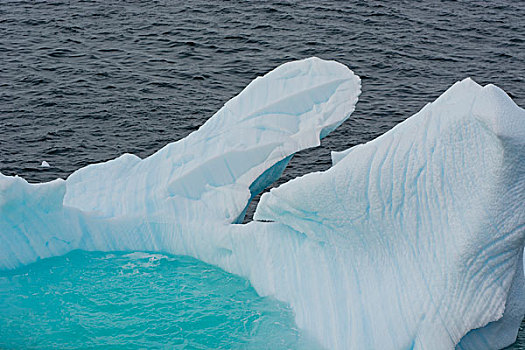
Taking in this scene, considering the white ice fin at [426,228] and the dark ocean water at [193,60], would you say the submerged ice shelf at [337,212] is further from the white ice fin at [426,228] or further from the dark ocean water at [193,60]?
the dark ocean water at [193,60]

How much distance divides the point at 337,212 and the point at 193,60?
44.9 ft

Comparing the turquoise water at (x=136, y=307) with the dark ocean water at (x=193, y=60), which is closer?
the turquoise water at (x=136, y=307)

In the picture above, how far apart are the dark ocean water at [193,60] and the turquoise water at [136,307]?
601 cm

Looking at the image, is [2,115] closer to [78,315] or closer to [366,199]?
[78,315]

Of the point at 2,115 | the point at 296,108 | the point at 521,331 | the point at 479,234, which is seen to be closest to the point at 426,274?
the point at 479,234

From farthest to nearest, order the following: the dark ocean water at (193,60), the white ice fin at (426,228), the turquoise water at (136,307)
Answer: the dark ocean water at (193,60) < the turquoise water at (136,307) < the white ice fin at (426,228)

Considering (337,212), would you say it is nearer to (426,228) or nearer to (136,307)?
(426,228)

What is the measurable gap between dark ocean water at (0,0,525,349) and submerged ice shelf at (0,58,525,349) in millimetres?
5420

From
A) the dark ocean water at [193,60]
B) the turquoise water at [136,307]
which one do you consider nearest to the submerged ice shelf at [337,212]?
the turquoise water at [136,307]

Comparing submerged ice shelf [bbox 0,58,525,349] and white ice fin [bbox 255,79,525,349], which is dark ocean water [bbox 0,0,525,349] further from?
white ice fin [bbox 255,79,525,349]

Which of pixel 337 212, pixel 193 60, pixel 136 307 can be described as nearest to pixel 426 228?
pixel 337 212

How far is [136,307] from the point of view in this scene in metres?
11.3

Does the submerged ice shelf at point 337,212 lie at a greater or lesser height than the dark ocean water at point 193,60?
greater

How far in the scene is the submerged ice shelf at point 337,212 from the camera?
31.1 ft
